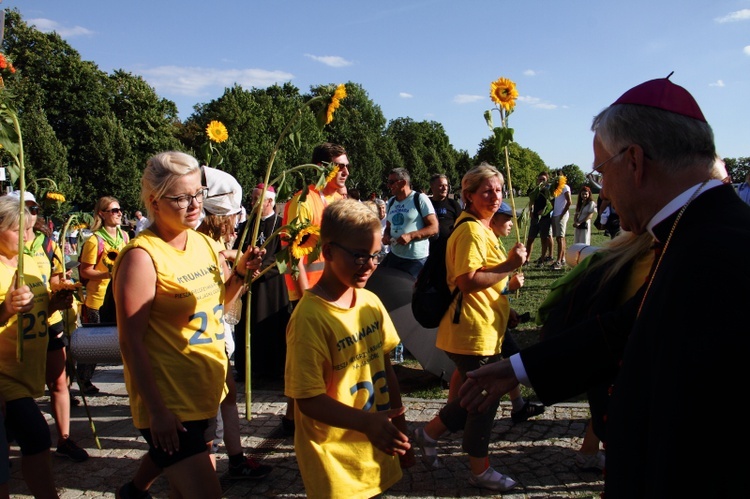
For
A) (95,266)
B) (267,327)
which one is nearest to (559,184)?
(267,327)

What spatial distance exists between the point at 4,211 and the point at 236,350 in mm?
3439

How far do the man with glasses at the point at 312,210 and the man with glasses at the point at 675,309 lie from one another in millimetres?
2560

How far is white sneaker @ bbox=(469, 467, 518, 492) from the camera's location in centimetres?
361

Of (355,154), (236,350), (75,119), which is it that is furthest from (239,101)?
(236,350)

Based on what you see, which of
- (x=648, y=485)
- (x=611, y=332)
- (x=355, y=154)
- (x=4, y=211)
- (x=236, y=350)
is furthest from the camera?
(x=355, y=154)

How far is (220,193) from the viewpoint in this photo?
13.7 ft

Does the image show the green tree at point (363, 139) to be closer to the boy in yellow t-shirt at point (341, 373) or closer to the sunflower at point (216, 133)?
the sunflower at point (216, 133)

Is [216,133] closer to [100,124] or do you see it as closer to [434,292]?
[434,292]

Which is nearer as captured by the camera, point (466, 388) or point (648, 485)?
point (648, 485)

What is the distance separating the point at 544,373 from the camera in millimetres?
1999

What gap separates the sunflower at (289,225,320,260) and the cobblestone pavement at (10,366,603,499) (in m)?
1.65

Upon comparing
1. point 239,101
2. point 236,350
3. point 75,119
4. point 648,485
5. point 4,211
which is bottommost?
point 236,350

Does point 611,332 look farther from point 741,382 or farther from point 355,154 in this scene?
point 355,154

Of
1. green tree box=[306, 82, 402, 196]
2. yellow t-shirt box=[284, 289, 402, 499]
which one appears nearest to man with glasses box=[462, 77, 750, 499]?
yellow t-shirt box=[284, 289, 402, 499]
